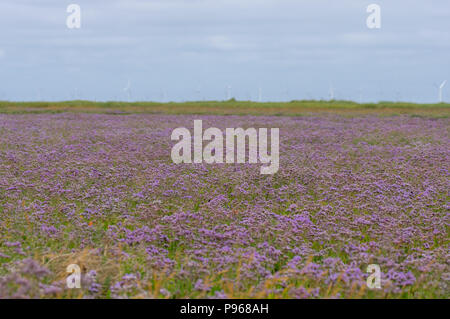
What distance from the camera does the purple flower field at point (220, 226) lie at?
16.0 ft

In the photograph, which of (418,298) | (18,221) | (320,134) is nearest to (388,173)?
(418,298)

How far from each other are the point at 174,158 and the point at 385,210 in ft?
21.1

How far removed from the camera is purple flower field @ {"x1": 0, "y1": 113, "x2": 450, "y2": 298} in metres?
4.89

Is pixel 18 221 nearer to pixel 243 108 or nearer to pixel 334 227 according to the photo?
pixel 334 227

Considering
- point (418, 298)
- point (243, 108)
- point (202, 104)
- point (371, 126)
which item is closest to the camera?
point (418, 298)

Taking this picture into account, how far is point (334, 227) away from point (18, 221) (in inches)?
162

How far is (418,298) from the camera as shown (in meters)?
4.95

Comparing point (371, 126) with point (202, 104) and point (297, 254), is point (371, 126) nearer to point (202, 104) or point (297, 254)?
point (297, 254)

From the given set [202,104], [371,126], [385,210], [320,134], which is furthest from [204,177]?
[202,104]

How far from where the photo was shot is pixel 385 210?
7.65 metres

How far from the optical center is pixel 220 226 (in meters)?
6.71

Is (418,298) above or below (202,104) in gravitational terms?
below

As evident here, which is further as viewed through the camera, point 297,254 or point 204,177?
point 204,177
